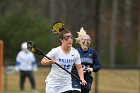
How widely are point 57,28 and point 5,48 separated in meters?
24.3

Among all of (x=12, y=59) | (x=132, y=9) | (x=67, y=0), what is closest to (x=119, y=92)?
(x=12, y=59)

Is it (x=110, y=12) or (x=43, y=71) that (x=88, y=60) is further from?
A: (x=110, y=12)

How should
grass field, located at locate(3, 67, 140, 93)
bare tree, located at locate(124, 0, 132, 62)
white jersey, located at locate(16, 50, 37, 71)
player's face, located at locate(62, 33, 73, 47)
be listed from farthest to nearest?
1. bare tree, located at locate(124, 0, 132, 62)
2. grass field, located at locate(3, 67, 140, 93)
3. white jersey, located at locate(16, 50, 37, 71)
4. player's face, located at locate(62, 33, 73, 47)

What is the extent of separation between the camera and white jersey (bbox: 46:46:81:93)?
1195 centimetres

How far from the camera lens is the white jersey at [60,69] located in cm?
1195

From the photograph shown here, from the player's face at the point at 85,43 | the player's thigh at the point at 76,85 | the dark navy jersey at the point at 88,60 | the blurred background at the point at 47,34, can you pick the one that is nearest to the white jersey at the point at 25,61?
the blurred background at the point at 47,34

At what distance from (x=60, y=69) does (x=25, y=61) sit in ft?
42.4

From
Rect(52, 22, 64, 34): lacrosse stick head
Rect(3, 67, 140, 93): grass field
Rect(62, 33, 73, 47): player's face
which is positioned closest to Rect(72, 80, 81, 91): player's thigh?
Rect(62, 33, 73, 47): player's face

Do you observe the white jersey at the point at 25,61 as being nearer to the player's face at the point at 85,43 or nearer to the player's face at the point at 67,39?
the player's face at the point at 85,43

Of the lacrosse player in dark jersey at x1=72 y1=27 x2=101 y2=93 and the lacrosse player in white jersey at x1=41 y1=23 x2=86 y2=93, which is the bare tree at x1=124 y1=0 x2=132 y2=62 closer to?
the lacrosse player in dark jersey at x1=72 y1=27 x2=101 y2=93

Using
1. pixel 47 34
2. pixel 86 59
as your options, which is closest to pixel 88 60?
pixel 86 59

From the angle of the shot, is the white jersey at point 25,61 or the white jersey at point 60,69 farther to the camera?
the white jersey at point 25,61

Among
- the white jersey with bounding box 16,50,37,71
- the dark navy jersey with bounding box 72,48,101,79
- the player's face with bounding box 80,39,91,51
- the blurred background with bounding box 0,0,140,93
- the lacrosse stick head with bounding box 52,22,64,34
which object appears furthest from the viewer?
the blurred background with bounding box 0,0,140,93

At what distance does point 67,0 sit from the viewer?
43906 millimetres
